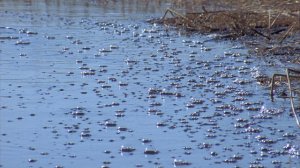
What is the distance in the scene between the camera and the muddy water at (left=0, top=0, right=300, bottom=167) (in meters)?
7.25

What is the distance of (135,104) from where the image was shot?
365 inches

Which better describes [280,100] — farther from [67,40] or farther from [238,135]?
[67,40]

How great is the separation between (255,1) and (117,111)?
11522 millimetres

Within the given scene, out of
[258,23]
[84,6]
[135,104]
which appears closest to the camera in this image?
[135,104]

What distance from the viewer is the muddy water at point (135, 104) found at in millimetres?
7246

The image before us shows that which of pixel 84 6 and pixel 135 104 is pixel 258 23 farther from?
pixel 135 104

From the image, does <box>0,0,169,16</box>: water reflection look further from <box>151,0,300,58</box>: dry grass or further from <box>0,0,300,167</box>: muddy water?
<box>0,0,300,167</box>: muddy water

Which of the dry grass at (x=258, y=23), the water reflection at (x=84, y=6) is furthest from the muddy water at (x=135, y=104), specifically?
the water reflection at (x=84, y=6)

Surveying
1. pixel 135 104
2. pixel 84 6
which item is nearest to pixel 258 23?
pixel 84 6

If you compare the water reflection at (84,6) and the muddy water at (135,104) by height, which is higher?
the water reflection at (84,6)

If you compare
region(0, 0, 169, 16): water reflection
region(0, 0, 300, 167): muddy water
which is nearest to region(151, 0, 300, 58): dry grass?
region(0, 0, 300, 167): muddy water

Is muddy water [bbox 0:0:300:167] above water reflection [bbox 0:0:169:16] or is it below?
below

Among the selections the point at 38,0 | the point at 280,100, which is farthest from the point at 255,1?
the point at 280,100

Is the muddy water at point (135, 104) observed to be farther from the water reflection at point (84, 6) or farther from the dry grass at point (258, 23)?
the water reflection at point (84, 6)
